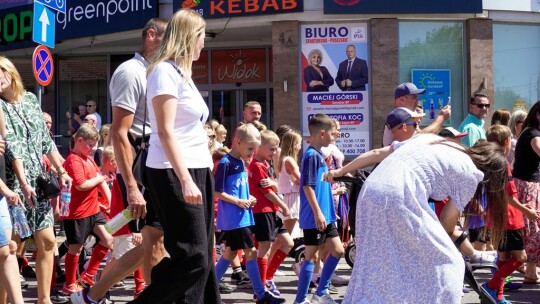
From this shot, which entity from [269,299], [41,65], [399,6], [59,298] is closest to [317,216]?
[269,299]

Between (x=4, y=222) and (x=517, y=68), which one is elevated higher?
(x=517, y=68)

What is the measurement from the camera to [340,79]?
649 inches

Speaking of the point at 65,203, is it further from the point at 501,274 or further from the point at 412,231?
the point at 412,231

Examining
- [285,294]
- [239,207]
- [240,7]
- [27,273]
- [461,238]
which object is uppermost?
[240,7]

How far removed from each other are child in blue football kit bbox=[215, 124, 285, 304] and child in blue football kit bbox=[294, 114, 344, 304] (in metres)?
0.43

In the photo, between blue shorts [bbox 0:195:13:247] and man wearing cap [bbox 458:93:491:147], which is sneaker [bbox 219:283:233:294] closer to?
blue shorts [bbox 0:195:13:247]

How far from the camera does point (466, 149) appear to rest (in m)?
4.97

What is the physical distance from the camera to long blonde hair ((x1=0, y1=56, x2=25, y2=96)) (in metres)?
6.44

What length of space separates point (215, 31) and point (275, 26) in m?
1.71

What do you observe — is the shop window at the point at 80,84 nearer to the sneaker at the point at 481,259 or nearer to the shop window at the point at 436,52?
the shop window at the point at 436,52

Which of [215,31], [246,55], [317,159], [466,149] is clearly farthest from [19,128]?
[246,55]

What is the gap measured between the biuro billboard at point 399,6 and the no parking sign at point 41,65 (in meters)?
5.97

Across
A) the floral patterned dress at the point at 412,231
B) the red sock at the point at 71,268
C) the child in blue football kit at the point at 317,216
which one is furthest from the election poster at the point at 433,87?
the floral patterned dress at the point at 412,231

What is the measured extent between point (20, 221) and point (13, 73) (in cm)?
106
